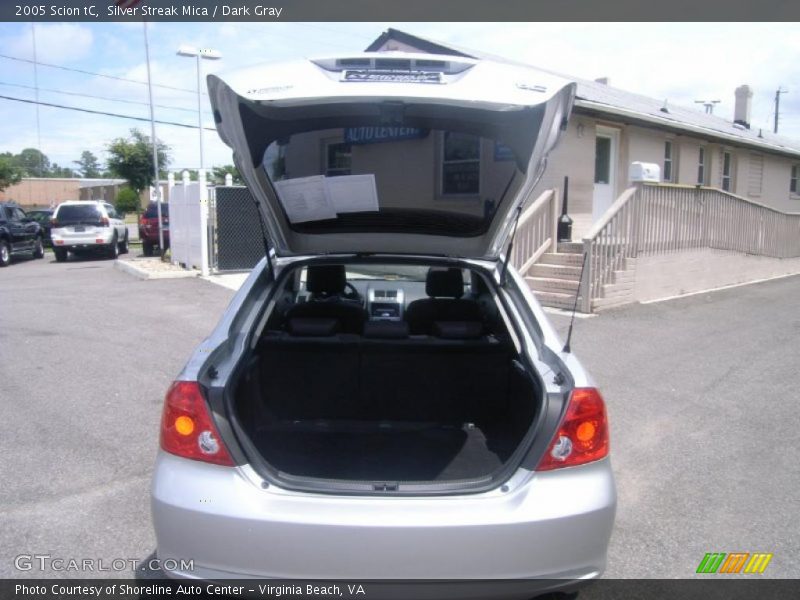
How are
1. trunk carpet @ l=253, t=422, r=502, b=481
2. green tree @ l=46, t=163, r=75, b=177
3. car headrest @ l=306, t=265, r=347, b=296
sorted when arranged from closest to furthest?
1. trunk carpet @ l=253, t=422, r=502, b=481
2. car headrest @ l=306, t=265, r=347, b=296
3. green tree @ l=46, t=163, r=75, b=177

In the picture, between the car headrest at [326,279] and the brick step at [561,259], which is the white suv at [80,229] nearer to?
the brick step at [561,259]

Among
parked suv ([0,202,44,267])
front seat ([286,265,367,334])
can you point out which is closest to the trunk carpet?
front seat ([286,265,367,334])

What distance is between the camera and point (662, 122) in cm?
1443

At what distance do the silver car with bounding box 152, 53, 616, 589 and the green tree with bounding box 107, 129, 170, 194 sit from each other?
28365 millimetres

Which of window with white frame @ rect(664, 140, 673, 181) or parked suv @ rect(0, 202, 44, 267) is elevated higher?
window with white frame @ rect(664, 140, 673, 181)

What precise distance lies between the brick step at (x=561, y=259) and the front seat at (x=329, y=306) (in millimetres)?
7029

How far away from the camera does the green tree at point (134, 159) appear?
29.9 meters

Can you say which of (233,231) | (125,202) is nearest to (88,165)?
(125,202)

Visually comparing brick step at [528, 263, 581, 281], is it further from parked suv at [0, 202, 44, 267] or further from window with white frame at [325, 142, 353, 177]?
parked suv at [0, 202, 44, 267]

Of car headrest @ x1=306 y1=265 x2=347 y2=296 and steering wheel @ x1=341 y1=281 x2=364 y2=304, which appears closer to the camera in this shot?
car headrest @ x1=306 y1=265 x2=347 y2=296

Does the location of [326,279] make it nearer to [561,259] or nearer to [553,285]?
[553,285]

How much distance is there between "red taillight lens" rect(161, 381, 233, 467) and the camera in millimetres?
2508

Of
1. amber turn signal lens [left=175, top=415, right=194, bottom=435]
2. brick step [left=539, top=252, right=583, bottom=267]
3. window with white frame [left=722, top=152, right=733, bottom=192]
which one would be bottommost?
brick step [left=539, top=252, right=583, bottom=267]

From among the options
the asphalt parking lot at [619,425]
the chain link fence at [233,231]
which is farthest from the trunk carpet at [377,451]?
the chain link fence at [233,231]
